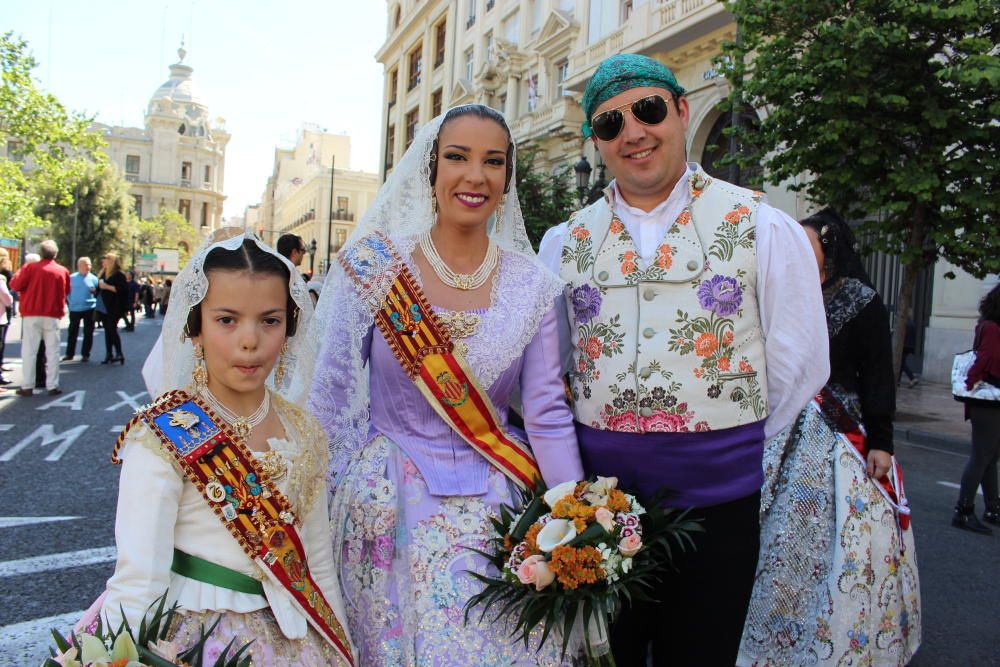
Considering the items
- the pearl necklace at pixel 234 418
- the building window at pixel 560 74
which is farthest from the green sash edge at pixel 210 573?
the building window at pixel 560 74

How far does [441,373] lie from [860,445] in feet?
6.89

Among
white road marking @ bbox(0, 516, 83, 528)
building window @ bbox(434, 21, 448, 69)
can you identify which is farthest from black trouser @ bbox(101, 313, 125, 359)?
building window @ bbox(434, 21, 448, 69)

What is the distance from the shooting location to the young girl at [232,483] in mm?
1674

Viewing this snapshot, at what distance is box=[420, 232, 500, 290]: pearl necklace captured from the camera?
2.21 meters

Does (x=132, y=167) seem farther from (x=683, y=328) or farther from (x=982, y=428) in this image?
(x=683, y=328)

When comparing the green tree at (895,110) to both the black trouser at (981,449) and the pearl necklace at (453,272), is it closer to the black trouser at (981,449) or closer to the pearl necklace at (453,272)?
the black trouser at (981,449)

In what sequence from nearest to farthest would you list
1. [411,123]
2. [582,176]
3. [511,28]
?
1. [582,176]
2. [511,28]
3. [411,123]

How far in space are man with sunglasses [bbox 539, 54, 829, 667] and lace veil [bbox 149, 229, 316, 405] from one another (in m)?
0.80

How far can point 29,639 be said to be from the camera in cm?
317

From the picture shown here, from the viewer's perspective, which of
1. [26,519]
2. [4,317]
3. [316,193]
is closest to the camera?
[26,519]

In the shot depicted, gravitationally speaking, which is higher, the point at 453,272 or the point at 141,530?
the point at 453,272

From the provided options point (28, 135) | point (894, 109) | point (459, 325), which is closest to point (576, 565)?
point (459, 325)

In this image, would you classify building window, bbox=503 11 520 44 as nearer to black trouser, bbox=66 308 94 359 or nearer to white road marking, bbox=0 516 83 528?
black trouser, bbox=66 308 94 359

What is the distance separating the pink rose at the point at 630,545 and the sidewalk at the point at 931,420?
27.6 ft
